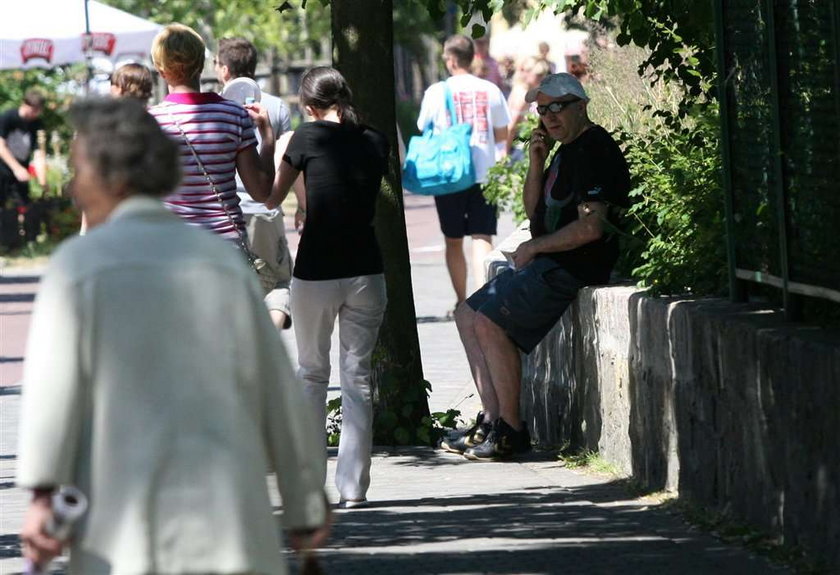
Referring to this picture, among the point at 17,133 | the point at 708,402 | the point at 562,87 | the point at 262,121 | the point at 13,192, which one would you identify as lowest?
the point at 708,402

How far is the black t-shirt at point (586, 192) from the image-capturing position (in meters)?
8.71

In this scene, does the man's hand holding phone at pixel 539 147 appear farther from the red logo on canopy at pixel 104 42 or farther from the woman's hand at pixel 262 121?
the red logo on canopy at pixel 104 42

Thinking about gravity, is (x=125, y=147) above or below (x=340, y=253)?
above

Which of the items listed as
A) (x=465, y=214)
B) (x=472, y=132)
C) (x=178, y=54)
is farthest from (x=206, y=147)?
(x=465, y=214)

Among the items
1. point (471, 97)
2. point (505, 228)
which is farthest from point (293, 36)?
point (471, 97)

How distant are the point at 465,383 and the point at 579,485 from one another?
364cm

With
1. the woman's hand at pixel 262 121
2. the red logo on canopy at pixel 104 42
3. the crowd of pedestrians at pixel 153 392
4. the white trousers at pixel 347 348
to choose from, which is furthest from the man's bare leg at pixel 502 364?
the red logo on canopy at pixel 104 42

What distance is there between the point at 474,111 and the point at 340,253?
638 centimetres

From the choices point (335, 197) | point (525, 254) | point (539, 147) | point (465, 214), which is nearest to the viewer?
point (335, 197)

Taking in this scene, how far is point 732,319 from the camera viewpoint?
275 inches

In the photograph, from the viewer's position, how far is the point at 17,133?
22750 millimetres

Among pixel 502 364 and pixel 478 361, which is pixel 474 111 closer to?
pixel 478 361

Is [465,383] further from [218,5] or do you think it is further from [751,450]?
[218,5]

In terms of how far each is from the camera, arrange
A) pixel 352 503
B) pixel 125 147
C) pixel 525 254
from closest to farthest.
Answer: pixel 125 147, pixel 352 503, pixel 525 254
